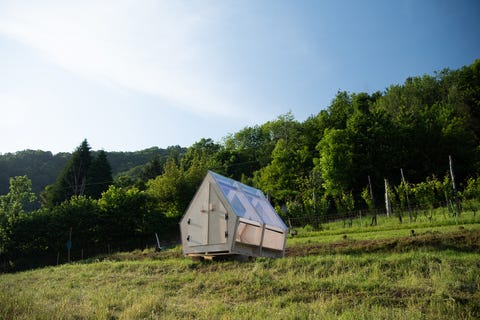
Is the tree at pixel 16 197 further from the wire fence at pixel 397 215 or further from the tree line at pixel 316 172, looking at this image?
the wire fence at pixel 397 215

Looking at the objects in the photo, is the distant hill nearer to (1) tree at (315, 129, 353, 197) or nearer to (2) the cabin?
(1) tree at (315, 129, 353, 197)

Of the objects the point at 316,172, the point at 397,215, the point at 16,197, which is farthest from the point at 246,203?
the point at 316,172

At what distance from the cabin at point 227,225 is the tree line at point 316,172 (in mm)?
13927

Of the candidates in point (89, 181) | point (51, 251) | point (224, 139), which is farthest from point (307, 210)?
point (224, 139)

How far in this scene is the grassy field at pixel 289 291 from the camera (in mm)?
6602

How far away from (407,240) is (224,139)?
6171 centimetres

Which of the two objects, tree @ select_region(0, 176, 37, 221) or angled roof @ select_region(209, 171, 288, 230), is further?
tree @ select_region(0, 176, 37, 221)

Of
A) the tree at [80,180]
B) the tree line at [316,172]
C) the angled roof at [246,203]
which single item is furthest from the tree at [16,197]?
the angled roof at [246,203]

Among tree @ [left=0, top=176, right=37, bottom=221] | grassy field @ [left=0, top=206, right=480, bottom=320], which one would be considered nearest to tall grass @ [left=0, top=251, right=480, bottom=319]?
grassy field @ [left=0, top=206, right=480, bottom=320]

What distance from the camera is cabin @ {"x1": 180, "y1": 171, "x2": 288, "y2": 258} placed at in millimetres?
12406

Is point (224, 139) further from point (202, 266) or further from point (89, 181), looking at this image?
point (202, 266)

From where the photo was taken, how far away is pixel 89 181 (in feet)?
169

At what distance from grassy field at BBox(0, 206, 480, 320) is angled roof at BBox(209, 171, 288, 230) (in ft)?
5.18

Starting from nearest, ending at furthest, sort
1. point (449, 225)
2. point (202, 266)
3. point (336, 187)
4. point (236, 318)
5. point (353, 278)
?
1. point (236, 318)
2. point (353, 278)
3. point (202, 266)
4. point (449, 225)
5. point (336, 187)
